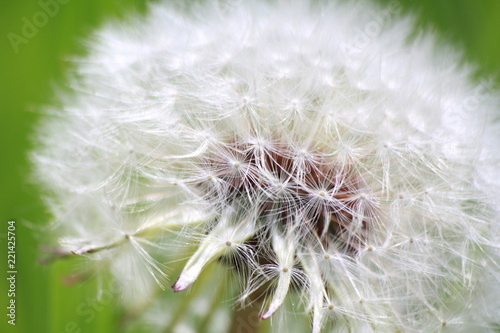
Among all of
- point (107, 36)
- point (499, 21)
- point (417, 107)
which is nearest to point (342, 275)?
point (417, 107)

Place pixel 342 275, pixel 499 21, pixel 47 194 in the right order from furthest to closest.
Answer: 1. pixel 499 21
2. pixel 47 194
3. pixel 342 275

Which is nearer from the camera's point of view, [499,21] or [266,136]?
[266,136]

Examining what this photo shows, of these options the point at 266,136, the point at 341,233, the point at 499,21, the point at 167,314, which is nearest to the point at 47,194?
the point at 167,314

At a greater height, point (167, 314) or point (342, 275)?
point (342, 275)

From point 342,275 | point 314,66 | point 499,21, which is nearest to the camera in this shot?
point 342,275

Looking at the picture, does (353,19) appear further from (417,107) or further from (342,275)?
(342,275)

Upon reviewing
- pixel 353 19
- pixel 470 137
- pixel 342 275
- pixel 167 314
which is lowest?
pixel 167 314
